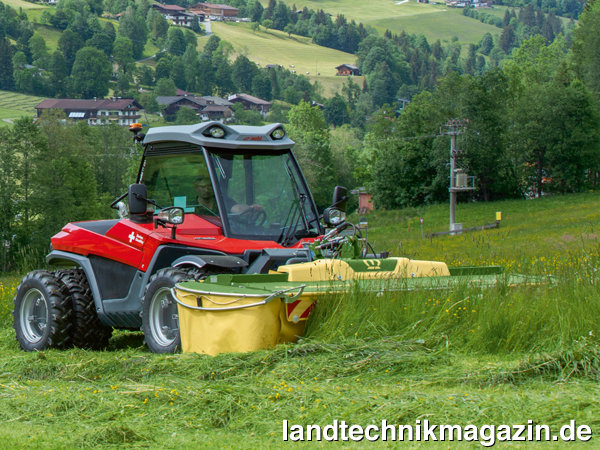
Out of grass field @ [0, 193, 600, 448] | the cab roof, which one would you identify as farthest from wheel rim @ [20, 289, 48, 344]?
the cab roof

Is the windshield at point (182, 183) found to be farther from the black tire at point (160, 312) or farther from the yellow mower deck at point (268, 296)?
the yellow mower deck at point (268, 296)

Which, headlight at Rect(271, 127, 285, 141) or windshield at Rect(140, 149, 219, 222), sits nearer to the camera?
windshield at Rect(140, 149, 219, 222)

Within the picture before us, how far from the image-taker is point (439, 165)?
78.9 metres

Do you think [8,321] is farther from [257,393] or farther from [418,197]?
[418,197]

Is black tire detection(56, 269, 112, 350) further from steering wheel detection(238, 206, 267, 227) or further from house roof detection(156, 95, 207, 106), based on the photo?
house roof detection(156, 95, 207, 106)

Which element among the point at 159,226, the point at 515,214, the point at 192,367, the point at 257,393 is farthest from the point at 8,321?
the point at 515,214

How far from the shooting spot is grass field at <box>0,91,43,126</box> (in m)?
146

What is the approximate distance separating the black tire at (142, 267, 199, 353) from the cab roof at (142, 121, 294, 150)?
174cm

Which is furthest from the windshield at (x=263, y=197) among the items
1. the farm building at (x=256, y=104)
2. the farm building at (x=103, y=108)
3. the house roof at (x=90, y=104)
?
the farm building at (x=256, y=104)

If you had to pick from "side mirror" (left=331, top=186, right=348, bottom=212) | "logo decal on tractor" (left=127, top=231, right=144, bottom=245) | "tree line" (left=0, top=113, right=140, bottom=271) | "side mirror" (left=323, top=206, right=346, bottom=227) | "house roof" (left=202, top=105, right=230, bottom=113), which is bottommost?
"house roof" (left=202, top=105, right=230, bottom=113)

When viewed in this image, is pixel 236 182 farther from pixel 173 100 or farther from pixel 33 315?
pixel 173 100

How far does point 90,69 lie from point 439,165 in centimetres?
13026

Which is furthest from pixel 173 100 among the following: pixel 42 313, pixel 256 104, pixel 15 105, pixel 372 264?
pixel 372 264

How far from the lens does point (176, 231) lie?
366 inches
